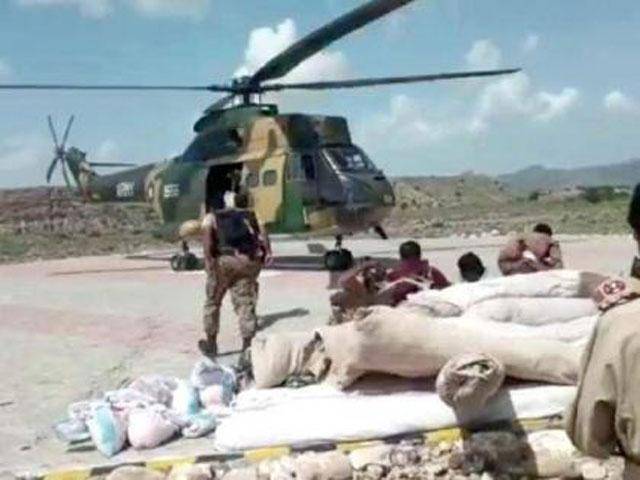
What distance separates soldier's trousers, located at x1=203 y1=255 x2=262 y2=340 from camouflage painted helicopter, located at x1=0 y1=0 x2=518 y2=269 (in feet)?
20.4

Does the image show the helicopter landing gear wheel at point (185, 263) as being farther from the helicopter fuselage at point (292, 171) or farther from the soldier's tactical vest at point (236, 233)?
the soldier's tactical vest at point (236, 233)

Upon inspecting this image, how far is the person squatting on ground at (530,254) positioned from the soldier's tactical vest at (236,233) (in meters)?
2.35

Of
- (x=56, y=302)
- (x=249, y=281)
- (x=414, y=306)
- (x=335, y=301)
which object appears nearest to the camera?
(x=414, y=306)

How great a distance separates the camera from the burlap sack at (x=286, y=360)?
5809 millimetres

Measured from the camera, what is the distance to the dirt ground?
631cm

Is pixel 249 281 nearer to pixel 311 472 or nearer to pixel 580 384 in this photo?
pixel 311 472

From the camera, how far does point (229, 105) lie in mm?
16484

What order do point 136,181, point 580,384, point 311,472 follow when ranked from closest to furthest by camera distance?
point 580,384 < point 311,472 < point 136,181

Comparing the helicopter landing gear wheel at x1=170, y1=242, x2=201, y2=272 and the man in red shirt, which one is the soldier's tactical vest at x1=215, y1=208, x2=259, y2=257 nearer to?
the man in red shirt

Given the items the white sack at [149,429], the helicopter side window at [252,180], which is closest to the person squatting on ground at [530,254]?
the white sack at [149,429]

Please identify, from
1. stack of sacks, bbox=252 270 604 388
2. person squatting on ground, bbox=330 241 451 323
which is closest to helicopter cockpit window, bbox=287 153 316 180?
person squatting on ground, bbox=330 241 451 323

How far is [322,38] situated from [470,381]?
9.01m

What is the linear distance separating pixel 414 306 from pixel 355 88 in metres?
9.65

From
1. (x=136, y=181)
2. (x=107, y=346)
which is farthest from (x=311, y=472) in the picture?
(x=136, y=181)
